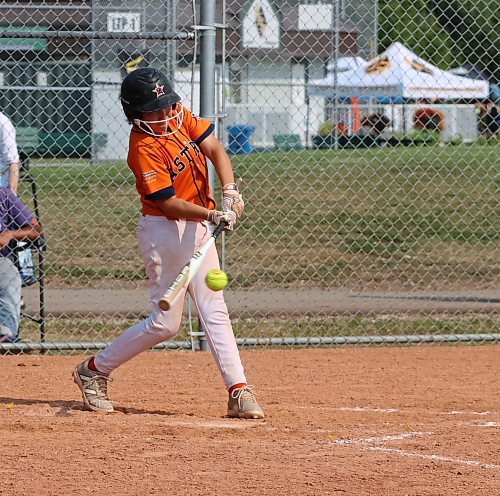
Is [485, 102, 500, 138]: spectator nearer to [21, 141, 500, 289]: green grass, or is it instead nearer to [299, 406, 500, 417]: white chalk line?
[21, 141, 500, 289]: green grass

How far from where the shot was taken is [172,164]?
17.9ft

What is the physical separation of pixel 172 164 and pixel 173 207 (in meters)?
0.24

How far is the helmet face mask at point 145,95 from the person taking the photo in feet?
17.7

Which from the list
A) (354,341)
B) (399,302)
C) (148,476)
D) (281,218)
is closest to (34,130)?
(281,218)

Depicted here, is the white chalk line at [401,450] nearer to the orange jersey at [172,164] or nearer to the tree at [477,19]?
the orange jersey at [172,164]

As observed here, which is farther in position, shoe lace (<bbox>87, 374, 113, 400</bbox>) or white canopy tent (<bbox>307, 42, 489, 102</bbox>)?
white canopy tent (<bbox>307, 42, 489, 102</bbox>)

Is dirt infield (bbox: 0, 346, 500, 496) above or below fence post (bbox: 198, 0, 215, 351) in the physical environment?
below

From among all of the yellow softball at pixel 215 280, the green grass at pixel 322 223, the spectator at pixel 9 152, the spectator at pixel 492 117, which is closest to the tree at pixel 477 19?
the spectator at pixel 492 117

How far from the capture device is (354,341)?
8.15 m

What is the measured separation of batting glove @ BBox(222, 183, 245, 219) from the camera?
5.43m

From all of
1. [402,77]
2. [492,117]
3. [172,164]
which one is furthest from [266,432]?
[402,77]

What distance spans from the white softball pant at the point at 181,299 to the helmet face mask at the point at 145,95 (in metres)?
0.50

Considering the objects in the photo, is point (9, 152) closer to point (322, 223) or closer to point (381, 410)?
point (381, 410)

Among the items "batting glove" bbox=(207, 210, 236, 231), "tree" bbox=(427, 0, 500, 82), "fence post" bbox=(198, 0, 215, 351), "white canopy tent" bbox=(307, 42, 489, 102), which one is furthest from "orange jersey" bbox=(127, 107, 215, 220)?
"white canopy tent" bbox=(307, 42, 489, 102)
